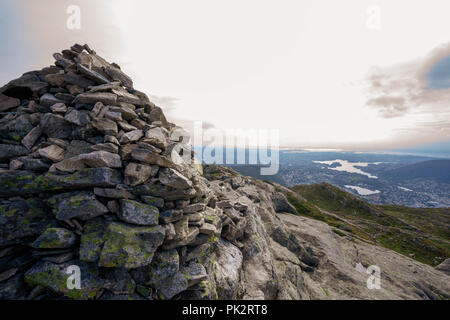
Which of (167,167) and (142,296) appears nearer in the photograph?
(142,296)

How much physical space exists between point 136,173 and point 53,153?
557 centimetres

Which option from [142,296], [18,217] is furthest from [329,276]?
[18,217]

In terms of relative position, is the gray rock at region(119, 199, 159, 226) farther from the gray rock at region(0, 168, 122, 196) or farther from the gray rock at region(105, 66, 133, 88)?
the gray rock at region(105, 66, 133, 88)

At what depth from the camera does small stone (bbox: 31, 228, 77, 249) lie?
31.0 feet

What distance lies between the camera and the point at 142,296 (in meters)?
10.4

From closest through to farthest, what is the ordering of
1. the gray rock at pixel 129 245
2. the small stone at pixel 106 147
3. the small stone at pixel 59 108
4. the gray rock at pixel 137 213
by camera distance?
1. the gray rock at pixel 129 245
2. the gray rock at pixel 137 213
3. the small stone at pixel 106 147
4. the small stone at pixel 59 108

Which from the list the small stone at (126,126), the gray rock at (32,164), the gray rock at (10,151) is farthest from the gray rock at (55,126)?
the small stone at (126,126)

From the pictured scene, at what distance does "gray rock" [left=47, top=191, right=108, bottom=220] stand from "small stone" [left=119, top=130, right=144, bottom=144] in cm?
412

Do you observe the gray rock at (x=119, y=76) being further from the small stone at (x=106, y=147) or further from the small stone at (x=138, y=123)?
the small stone at (x=106, y=147)

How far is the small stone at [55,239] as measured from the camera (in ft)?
31.0

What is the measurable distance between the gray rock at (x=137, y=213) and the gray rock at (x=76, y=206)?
3.69ft

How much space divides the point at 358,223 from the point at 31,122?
14592 centimetres

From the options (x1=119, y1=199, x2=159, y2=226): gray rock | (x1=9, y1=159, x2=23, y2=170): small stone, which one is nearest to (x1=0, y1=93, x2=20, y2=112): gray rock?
(x1=9, y1=159, x2=23, y2=170): small stone
